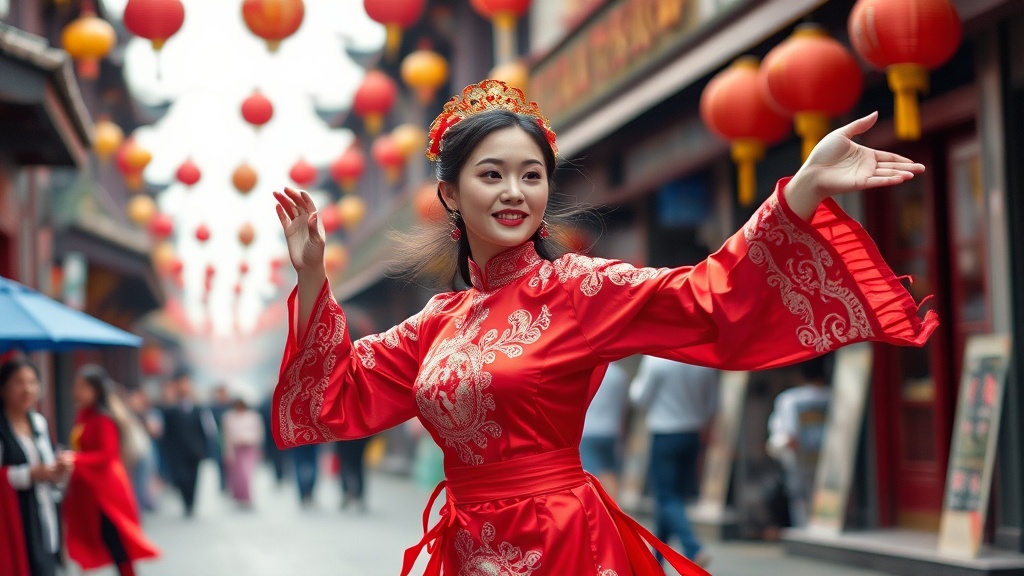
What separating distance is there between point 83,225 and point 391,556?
11056mm

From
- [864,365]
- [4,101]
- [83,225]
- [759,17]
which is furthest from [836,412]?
[83,225]

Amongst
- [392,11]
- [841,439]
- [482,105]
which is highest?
[392,11]

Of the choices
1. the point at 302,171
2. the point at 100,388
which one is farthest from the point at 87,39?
the point at 302,171

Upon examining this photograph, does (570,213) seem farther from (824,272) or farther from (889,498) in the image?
(889,498)

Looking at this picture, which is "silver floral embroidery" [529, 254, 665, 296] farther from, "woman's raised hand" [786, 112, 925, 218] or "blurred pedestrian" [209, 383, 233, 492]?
"blurred pedestrian" [209, 383, 233, 492]

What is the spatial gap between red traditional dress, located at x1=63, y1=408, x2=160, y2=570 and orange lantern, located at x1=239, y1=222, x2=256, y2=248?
8918mm

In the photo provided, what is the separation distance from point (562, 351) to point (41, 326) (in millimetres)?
Result: 3972

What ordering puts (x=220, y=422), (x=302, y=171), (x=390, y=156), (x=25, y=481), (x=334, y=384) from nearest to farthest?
(x=334, y=384), (x=25, y=481), (x=302, y=171), (x=390, y=156), (x=220, y=422)

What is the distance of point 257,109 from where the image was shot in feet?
37.8

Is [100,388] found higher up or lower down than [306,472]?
higher up

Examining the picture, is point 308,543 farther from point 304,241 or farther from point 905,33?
point 304,241

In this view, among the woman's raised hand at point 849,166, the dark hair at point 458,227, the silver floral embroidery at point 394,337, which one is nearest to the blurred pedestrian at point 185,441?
the dark hair at point 458,227

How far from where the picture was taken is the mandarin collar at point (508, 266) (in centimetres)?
336

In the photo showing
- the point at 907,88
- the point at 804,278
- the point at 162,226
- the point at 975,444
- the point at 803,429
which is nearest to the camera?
the point at 804,278
